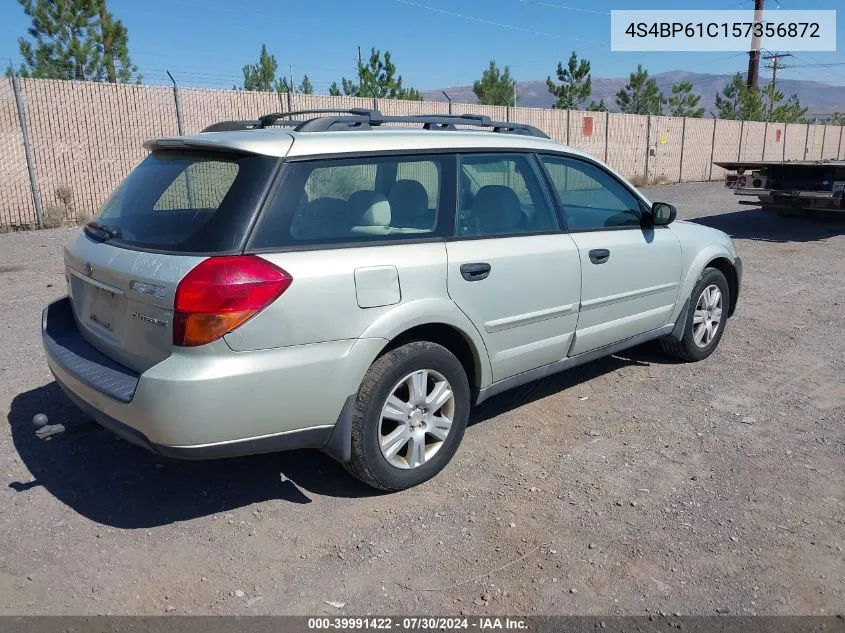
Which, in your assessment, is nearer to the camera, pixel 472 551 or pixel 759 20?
pixel 472 551

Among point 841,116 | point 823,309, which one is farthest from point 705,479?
point 841,116

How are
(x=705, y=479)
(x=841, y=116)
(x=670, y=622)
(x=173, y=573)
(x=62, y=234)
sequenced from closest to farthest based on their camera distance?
(x=670, y=622), (x=173, y=573), (x=705, y=479), (x=62, y=234), (x=841, y=116)

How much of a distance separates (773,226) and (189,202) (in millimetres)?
13299

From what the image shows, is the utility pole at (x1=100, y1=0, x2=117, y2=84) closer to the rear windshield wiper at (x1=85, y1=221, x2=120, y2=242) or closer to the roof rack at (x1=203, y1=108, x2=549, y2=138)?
the roof rack at (x1=203, y1=108, x2=549, y2=138)

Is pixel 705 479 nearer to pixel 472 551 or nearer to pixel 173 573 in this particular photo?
pixel 472 551

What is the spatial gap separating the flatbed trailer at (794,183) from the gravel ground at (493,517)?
8.16m

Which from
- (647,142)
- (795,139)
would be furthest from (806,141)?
(647,142)

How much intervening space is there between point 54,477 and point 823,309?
7.09 metres

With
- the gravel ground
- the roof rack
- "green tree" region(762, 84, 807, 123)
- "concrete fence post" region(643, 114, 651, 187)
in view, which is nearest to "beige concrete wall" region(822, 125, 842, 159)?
"green tree" region(762, 84, 807, 123)

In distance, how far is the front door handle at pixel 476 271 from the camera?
366cm

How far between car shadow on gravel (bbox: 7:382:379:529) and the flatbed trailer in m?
11.1

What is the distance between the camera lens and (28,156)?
1257cm

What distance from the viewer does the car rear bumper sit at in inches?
114

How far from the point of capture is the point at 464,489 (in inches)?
145
